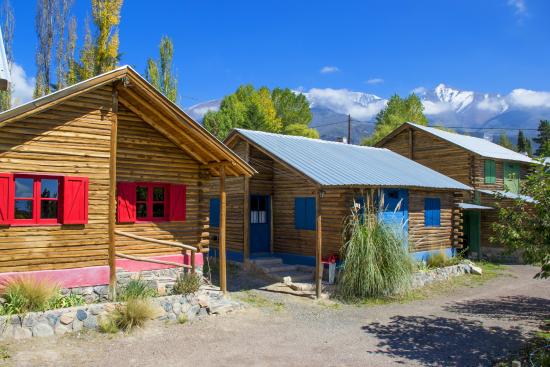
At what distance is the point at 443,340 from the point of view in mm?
9266

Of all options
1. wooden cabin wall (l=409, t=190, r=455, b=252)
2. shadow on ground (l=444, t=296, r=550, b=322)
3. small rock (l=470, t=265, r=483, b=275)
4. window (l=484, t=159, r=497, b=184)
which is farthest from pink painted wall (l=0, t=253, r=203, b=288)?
window (l=484, t=159, r=497, b=184)

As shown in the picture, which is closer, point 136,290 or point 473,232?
point 136,290

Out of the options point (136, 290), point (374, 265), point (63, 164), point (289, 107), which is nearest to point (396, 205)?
point (374, 265)

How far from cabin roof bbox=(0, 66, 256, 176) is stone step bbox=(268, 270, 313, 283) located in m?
4.60

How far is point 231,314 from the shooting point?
11008 millimetres

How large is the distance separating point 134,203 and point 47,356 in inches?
170

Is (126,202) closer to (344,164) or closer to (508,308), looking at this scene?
(344,164)

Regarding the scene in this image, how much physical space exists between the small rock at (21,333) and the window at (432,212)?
1481cm

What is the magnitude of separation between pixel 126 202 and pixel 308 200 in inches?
285

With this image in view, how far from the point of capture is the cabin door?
75.1 feet

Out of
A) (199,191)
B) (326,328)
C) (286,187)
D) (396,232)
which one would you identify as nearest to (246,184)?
(286,187)

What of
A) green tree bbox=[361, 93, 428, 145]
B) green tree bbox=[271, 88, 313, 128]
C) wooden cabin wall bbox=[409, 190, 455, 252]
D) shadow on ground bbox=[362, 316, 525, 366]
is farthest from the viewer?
green tree bbox=[361, 93, 428, 145]

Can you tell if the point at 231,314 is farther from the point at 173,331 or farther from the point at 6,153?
the point at 6,153

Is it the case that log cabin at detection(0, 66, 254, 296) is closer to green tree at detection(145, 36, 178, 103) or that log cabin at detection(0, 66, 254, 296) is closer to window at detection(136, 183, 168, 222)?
window at detection(136, 183, 168, 222)
